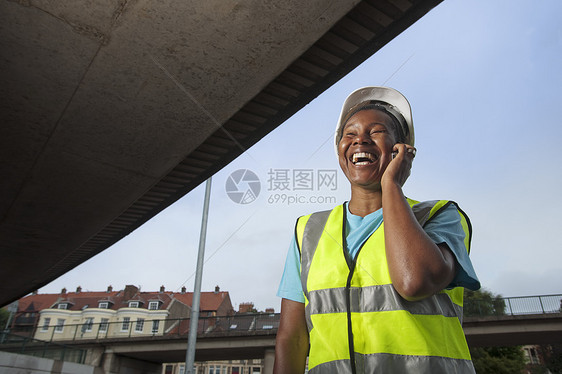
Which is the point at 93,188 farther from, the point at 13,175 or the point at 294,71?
the point at 294,71

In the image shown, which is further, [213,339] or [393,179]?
[213,339]

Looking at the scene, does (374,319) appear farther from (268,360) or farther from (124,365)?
(124,365)

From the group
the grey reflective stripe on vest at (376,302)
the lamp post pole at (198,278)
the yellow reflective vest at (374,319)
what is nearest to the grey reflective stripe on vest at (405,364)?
the yellow reflective vest at (374,319)

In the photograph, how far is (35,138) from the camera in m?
4.58

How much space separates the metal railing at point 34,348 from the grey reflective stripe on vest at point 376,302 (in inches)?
863

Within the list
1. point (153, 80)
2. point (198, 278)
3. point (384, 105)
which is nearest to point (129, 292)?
point (198, 278)

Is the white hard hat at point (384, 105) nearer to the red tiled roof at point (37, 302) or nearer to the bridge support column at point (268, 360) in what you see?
the bridge support column at point (268, 360)

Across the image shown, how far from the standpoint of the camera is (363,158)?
1.73m

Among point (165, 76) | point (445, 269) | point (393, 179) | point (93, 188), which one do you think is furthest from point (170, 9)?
point (93, 188)

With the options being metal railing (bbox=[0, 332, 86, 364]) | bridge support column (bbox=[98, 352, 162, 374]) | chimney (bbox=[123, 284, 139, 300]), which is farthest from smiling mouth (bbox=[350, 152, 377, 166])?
chimney (bbox=[123, 284, 139, 300])

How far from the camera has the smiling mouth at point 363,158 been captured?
1.71m

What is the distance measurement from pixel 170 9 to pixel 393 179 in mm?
2223

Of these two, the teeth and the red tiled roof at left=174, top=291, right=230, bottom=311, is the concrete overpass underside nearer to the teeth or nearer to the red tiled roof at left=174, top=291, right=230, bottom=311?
the teeth

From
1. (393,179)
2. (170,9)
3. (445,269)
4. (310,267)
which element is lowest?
(445,269)
